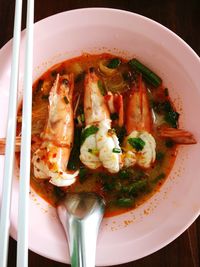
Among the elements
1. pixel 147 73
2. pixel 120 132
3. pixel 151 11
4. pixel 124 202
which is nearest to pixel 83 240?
pixel 124 202

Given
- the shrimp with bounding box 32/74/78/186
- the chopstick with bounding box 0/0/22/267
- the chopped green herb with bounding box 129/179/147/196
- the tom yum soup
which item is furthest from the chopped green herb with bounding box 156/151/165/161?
the chopstick with bounding box 0/0/22/267

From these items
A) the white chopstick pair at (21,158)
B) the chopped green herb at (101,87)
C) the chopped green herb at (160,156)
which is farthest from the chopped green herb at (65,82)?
the chopped green herb at (160,156)

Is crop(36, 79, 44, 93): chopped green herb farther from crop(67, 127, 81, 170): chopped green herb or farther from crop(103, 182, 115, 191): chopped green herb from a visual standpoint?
crop(103, 182, 115, 191): chopped green herb

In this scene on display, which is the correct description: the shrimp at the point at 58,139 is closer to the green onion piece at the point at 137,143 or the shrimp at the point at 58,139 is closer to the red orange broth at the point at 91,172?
the red orange broth at the point at 91,172

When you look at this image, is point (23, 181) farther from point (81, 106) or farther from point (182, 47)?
point (182, 47)

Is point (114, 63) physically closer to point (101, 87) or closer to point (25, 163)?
point (101, 87)

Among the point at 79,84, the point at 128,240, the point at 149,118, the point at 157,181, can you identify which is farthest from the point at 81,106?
Result: the point at 128,240
